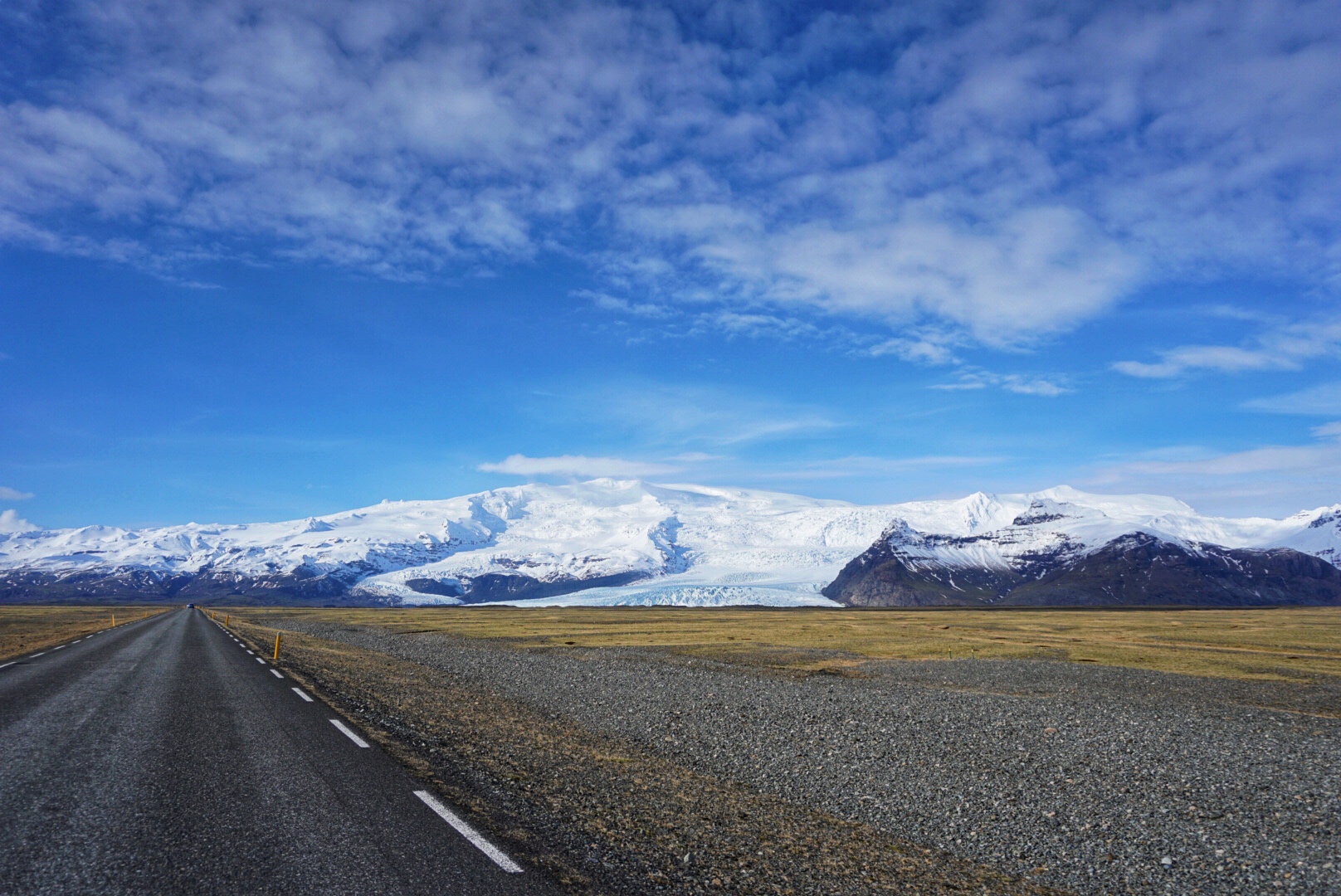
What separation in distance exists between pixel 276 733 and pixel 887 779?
1273 cm

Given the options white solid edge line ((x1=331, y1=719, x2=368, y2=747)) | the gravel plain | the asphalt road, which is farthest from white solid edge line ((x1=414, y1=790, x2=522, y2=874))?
the gravel plain

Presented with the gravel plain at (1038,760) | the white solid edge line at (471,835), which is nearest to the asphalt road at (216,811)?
the white solid edge line at (471,835)

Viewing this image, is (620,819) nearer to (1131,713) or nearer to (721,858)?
(721,858)

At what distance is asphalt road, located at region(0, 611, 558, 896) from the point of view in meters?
7.77

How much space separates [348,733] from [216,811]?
588 cm

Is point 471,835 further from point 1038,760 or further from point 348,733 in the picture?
point 1038,760

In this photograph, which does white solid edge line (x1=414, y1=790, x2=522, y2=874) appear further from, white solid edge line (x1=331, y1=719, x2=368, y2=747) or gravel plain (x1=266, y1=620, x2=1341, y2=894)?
gravel plain (x1=266, y1=620, x2=1341, y2=894)

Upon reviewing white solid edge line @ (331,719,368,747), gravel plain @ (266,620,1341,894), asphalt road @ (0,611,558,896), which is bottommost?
gravel plain @ (266,620,1341,894)

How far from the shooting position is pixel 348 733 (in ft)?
51.5

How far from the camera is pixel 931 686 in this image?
31359mm

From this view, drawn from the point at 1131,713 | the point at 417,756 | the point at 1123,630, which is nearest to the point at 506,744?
the point at 417,756

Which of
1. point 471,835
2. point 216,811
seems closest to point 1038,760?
point 471,835

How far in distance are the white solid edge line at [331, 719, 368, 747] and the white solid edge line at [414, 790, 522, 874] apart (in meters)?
4.25

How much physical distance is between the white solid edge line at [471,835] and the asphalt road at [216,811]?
34mm
